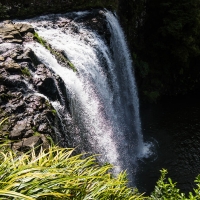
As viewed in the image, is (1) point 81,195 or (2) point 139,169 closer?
(1) point 81,195

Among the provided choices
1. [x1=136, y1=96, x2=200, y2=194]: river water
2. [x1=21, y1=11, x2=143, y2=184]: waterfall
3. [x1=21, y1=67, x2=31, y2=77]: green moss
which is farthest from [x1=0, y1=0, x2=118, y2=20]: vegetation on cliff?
[x1=136, y1=96, x2=200, y2=194]: river water

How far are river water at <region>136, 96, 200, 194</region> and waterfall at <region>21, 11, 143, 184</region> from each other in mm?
872

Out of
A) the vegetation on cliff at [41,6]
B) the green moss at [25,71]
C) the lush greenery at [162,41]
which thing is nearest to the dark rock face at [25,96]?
the green moss at [25,71]

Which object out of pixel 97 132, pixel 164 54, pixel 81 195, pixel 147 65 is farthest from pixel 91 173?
pixel 164 54

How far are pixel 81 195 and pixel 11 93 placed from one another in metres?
3.98

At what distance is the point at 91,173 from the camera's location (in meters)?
2.75

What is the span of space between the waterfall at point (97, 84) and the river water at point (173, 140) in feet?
2.86

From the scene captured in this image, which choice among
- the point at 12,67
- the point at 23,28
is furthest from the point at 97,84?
the point at 12,67

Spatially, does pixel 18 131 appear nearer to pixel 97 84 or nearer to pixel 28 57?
pixel 28 57

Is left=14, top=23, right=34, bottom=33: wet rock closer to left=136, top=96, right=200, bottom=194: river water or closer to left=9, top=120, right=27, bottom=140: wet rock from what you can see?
left=9, top=120, right=27, bottom=140: wet rock

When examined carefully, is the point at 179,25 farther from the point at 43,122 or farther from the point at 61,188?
the point at 61,188

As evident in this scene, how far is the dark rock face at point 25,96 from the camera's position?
5.00 meters

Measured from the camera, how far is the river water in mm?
11602

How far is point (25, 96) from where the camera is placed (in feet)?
19.6
